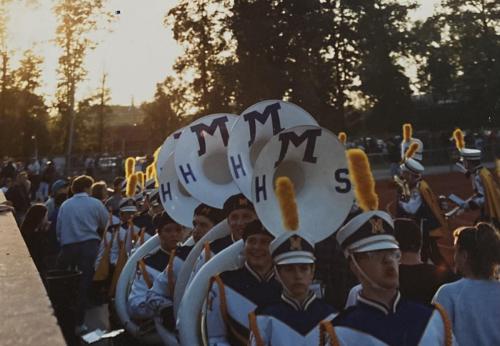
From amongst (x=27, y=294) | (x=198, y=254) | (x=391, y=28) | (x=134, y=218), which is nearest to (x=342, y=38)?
(x=391, y=28)

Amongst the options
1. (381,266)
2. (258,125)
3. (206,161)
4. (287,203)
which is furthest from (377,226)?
(206,161)

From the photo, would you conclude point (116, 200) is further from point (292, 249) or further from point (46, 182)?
point (46, 182)

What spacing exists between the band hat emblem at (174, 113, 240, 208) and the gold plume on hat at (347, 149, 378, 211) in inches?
78.7

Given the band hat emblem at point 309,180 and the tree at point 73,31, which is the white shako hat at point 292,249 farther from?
the tree at point 73,31

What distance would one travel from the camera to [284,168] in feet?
13.0

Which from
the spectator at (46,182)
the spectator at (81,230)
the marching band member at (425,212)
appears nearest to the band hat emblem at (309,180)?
the spectator at (81,230)

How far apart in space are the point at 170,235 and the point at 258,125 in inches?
60.9

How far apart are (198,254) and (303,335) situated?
185 cm

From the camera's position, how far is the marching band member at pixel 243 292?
381 centimetres

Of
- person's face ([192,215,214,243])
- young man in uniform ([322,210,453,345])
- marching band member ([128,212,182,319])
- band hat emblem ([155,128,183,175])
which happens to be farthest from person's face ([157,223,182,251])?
young man in uniform ([322,210,453,345])

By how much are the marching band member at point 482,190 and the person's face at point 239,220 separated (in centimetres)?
521

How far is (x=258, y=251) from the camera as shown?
3852 millimetres

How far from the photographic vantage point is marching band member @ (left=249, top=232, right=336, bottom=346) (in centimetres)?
322

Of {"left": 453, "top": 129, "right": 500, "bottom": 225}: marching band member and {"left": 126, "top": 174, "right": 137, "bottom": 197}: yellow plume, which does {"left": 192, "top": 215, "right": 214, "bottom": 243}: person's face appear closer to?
{"left": 126, "top": 174, "right": 137, "bottom": 197}: yellow plume
